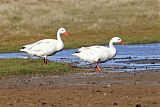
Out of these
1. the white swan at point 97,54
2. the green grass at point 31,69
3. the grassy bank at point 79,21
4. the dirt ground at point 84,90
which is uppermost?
the grassy bank at point 79,21

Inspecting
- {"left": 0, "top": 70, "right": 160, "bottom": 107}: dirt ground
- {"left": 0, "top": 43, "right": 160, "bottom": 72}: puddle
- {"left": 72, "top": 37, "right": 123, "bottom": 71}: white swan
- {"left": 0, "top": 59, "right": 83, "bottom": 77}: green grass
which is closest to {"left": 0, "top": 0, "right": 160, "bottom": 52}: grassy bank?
{"left": 0, "top": 43, "right": 160, "bottom": 72}: puddle

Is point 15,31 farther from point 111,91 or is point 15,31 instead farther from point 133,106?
point 133,106

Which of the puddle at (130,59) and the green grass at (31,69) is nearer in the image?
the green grass at (31,69)

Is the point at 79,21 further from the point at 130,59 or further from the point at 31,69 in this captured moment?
the point at 31,69

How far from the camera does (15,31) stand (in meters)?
43.3

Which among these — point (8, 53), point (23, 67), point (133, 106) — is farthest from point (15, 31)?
point (133, 106)

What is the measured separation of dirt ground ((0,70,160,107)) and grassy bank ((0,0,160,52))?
15.1 metres

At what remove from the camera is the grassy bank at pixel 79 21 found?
39.9 m

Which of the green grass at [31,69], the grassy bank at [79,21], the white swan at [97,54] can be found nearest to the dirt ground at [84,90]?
the green grass at [31,69]

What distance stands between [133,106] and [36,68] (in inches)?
367

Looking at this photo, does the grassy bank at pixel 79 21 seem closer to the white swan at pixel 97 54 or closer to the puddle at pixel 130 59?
the puddle at pixel 130 59

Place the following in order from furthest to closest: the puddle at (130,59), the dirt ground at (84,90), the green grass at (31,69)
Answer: the puddle at (130,59), the green grass at (31,69), the dirt ground at (84,90)

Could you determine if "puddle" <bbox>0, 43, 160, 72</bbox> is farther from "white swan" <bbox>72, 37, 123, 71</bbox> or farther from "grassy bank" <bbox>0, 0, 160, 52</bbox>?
Result: "grassy bank" <bbox>0, 0, 160, 52</bbox>

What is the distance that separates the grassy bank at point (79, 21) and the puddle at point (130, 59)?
351 cm
